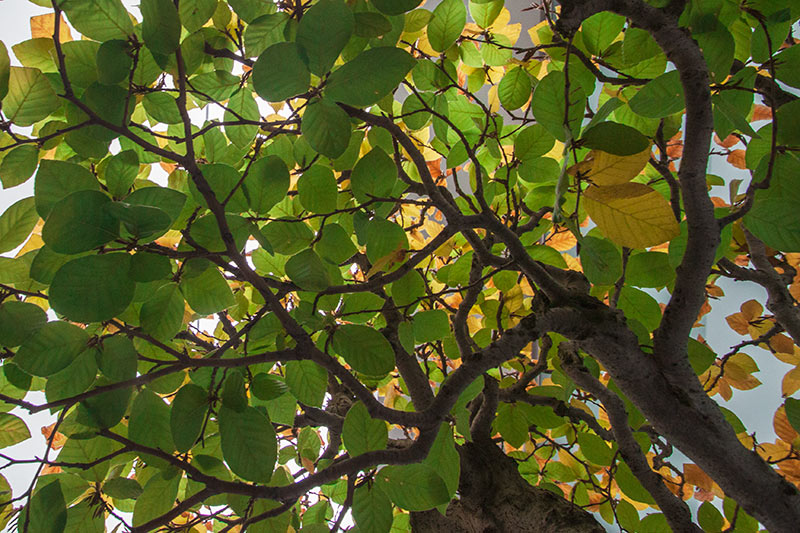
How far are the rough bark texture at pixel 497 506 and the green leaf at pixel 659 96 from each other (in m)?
0.51

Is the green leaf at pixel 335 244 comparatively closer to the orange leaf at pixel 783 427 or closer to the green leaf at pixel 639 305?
the green leaf at pixel 639 305

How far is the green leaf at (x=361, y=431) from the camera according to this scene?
0.45 m

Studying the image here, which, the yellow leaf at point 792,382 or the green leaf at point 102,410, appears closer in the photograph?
the green leaf at point 102,410

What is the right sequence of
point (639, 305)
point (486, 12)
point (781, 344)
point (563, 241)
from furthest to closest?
point (563, 241), point (781, 344), point (486, 12), point (639, 305)

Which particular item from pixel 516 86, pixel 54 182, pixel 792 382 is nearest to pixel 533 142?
pixel 516 86

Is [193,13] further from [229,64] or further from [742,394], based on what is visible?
[742,394]

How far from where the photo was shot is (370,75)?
349 millimetres

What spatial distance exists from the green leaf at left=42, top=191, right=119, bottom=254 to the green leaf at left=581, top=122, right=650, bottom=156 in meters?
0.35

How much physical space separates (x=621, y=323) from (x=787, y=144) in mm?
236

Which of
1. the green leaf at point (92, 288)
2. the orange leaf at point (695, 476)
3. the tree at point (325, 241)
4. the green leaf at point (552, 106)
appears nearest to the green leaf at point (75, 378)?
the tree at point (325, 241)

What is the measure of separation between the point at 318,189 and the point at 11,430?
1.27 feet

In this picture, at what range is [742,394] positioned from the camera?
55.2 inches

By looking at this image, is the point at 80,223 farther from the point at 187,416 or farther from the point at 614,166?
the point at 614,166

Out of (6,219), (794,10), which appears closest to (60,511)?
(6,219)
